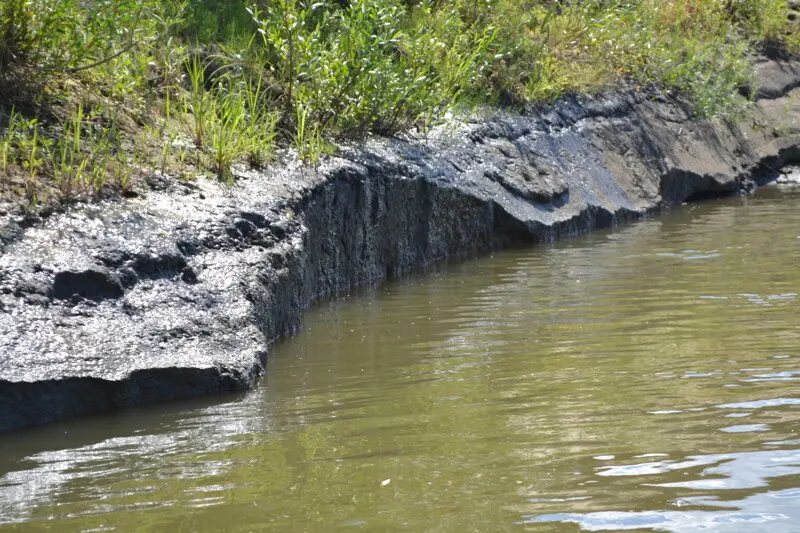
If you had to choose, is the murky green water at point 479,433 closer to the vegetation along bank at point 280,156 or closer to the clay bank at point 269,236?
the clay bank at point 269,236

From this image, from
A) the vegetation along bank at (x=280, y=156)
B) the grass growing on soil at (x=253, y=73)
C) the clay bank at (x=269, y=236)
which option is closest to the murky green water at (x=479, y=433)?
the clay bank at (x=269, y=236)

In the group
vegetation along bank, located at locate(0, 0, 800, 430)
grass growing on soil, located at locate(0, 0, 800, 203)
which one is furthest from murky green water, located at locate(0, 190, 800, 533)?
grass growing on soil, located at locate(0, 0, 800, 203)

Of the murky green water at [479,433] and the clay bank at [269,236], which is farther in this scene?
the clay bank at [269,236]

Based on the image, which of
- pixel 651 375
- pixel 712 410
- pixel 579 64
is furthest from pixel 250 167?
pixel 579 64

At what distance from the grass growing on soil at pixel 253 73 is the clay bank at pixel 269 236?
0.87ft

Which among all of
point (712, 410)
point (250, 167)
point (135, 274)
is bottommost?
point (712, 410)

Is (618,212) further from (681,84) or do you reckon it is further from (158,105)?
(158,105)

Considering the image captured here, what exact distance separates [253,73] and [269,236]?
236cm

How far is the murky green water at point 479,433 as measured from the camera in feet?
11.8

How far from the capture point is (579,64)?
474 inches

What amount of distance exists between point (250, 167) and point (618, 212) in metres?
4.62

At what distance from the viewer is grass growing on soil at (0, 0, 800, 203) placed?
6609 millimetres

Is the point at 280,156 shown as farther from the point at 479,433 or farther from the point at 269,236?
the point at 479,433

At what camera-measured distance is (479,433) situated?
14.4ft
